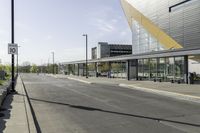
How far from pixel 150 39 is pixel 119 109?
5477 cm

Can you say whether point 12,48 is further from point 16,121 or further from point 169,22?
point 169,22

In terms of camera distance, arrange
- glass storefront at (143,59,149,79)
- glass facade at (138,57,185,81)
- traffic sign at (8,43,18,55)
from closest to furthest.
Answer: traffic sign at (8,43,18,55) < glass facade at (138,57,185,81) < glass storefront at (143,59,149,79)

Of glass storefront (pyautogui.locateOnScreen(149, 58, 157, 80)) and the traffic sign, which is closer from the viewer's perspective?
the traffic sign

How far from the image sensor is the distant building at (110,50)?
169 m

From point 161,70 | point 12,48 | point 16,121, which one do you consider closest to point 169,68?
point 161,70

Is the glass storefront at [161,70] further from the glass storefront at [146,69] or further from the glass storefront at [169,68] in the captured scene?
the glass storefront at [146,69]

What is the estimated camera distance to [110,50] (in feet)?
558

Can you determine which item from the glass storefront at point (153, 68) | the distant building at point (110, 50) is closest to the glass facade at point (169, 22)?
the glass storefront at point (153, 68)

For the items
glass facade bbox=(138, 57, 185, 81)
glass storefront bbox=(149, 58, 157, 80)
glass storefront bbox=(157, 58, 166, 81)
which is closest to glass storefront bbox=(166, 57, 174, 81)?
glass facade bbox=(138, 57, 185, 81)

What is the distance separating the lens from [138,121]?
11594 millimetres

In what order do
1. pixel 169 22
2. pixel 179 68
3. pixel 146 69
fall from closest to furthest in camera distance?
pixel 179 68
pixel 146 69
pixel 169 22

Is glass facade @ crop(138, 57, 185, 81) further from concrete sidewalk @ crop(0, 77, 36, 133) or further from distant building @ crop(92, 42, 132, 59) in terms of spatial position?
distant building @ crop(92, 42, 132, 59)

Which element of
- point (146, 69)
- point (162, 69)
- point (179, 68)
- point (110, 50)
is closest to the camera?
point (179, 68)

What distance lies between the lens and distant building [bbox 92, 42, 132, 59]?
169250mm
